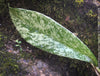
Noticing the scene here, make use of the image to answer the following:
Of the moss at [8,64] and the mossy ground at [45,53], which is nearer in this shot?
the moss at [8,64]

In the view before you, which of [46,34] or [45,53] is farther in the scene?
[45,53]

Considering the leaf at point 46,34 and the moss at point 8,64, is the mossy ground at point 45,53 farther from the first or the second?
the leaf at point 46,34

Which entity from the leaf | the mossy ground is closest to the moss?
the mossy ground

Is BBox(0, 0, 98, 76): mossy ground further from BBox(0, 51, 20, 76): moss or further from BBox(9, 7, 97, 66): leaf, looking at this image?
BBox(9, 7, 97, 66): leaf

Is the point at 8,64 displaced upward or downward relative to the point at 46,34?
downward

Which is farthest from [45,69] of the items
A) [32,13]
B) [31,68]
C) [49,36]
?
[32,13]

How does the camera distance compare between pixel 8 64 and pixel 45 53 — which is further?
pixel 45 53

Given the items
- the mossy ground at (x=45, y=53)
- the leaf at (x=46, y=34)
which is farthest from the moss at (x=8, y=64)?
the leaf at (x=46, y=34)

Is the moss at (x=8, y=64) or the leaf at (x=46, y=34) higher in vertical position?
the leaf at (x=46, y=34)
